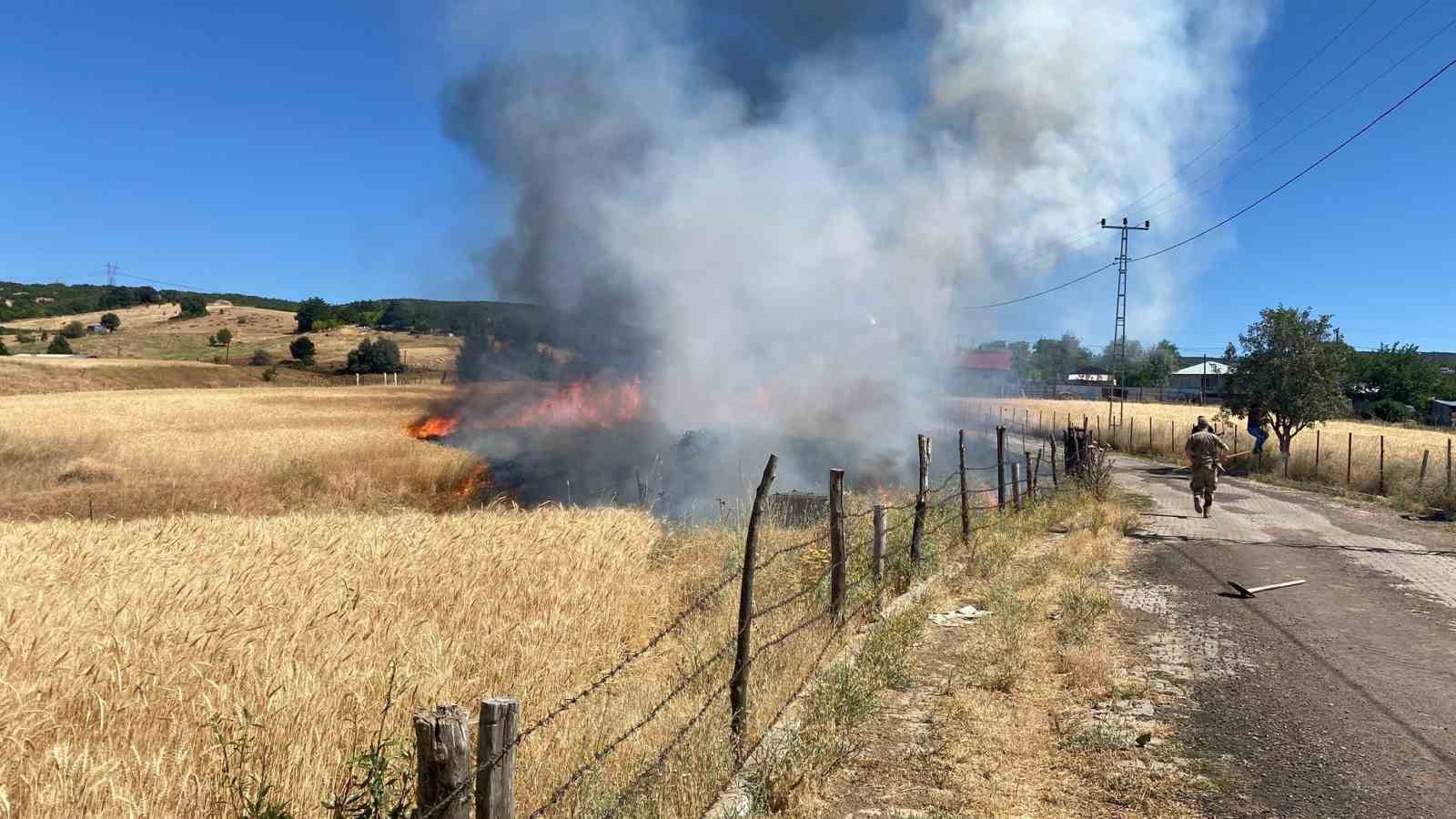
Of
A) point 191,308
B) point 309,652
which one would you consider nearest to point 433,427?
point 309,652

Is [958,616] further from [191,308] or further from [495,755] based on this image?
[191,308]

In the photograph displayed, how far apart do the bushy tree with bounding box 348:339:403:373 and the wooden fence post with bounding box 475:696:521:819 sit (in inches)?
3133

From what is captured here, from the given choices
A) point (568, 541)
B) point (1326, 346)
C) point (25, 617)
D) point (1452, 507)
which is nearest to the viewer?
point (25, 617)

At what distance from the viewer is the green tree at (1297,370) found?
25.5 m

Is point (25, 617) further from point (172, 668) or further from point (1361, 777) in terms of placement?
point (1361, 777)

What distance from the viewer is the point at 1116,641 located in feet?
26.8

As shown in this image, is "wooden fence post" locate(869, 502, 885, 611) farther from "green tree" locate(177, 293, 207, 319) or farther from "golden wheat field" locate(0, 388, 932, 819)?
"green tree" locate(177, 293, 207, 319)

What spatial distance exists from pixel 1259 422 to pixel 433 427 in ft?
101

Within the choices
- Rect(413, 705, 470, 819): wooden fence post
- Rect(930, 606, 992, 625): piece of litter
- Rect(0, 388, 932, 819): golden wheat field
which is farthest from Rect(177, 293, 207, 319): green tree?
Rect(413, 705, 470, 819): wooden fence post

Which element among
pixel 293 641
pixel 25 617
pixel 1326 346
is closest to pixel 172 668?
pixel 293 641

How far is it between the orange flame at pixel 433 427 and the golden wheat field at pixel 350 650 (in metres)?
25.8

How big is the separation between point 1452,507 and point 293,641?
68.7 ft

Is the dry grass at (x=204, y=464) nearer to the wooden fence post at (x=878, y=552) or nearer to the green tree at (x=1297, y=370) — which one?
the wooden fence post at (x=878, y=552)

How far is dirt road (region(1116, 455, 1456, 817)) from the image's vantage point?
5156 millimetres
